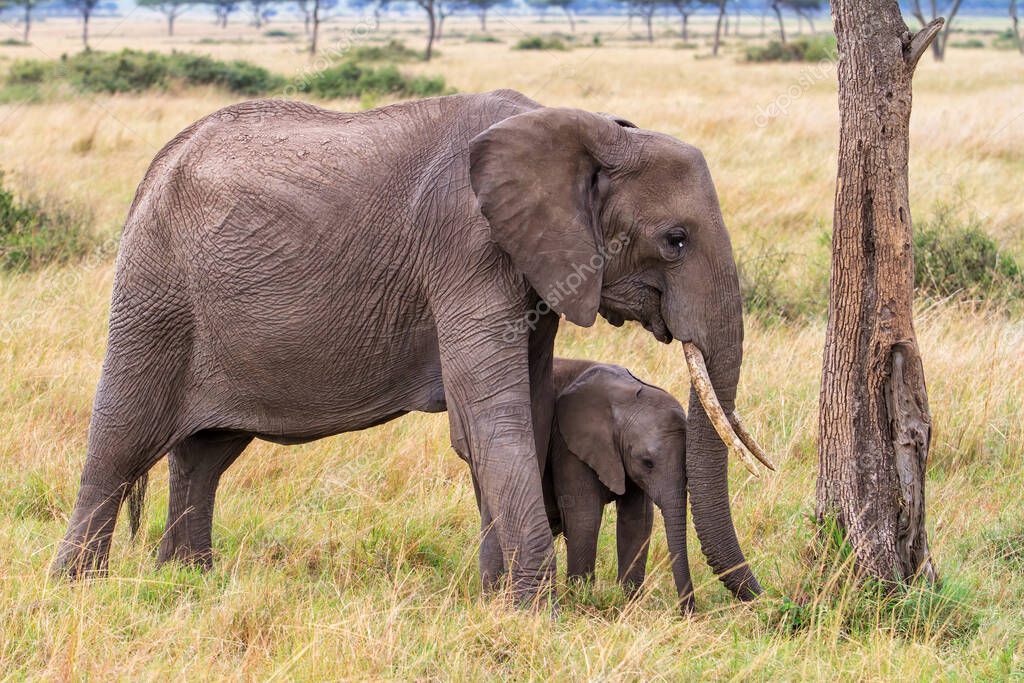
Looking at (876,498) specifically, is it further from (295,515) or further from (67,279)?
(67,279)

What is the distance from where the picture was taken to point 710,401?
4.26m

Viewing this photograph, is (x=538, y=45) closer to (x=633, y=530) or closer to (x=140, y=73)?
(x=140, y=73)

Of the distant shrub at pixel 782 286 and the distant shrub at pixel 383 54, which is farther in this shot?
the distant shrub at pixel 383 54

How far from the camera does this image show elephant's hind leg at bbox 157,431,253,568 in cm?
527

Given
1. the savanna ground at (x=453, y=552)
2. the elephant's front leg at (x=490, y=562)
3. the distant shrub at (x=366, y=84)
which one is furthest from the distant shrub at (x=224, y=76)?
the elephant's front leg at (x=490, y=562)

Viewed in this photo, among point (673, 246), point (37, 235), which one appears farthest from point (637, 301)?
point (37, 235)

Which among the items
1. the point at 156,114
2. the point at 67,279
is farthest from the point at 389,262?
the point at 156,114

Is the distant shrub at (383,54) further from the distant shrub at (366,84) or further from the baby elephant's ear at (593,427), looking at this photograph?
→ the baby elephant's ear at (593,427)

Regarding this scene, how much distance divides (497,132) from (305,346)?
1.14m

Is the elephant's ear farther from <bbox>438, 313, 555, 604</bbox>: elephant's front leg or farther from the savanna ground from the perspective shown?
the savanna ground

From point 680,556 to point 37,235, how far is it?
22.1ft

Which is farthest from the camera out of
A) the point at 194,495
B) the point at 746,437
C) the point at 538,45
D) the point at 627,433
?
the point at 538,45

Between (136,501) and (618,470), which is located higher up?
(618,470)

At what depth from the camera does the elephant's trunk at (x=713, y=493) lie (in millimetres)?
4531
